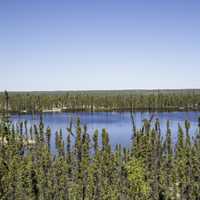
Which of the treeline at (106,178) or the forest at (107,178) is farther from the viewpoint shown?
the treeline at (106,178)

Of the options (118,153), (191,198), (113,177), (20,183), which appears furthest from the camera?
(118,153)

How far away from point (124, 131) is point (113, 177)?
83450 mm

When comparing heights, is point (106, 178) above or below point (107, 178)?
above

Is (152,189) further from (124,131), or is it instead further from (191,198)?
(124,131)

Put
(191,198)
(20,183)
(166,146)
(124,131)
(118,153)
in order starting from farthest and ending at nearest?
(124,131) → (166,146) → (118,153) → (191,198) → (20,183)

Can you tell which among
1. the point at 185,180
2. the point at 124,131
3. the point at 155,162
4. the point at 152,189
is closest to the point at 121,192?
the point at 152,189

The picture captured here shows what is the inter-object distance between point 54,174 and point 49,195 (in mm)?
8159

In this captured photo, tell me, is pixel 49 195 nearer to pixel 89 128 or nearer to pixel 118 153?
pixel 118 153

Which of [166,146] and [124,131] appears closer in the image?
[166,146]

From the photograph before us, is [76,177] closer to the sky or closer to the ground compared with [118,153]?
closer to the ground

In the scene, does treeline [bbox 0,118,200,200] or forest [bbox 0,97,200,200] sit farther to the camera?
treeline [bbox 0,118,200,200]

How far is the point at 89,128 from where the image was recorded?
16000cm

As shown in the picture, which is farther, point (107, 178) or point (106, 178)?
point (107, 178)

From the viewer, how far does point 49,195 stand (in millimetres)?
61969
